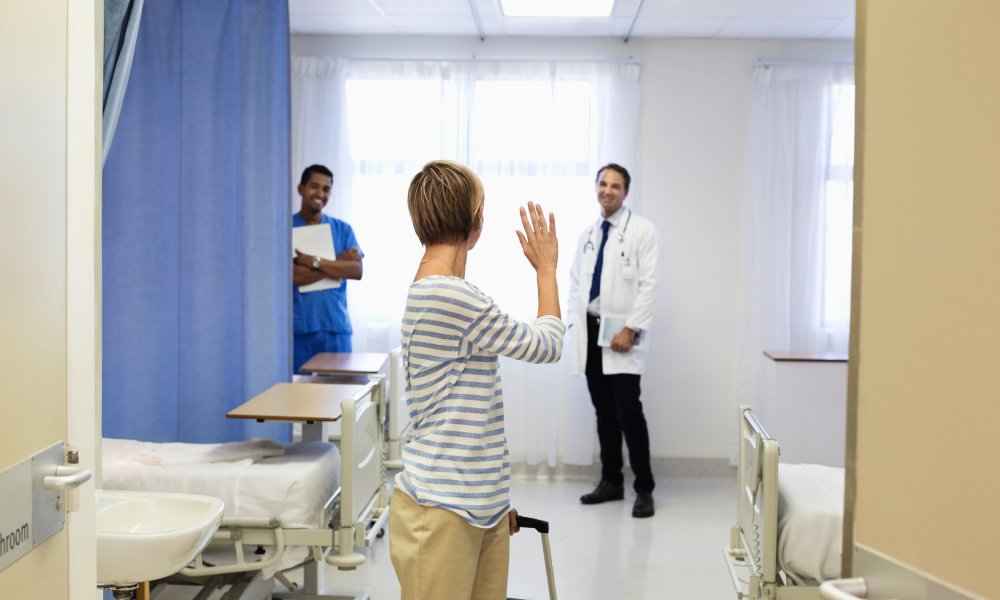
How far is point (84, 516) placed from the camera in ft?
5.03

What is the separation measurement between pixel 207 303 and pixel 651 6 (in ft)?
8.43

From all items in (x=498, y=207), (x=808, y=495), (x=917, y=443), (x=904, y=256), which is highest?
(x=498, y=207)

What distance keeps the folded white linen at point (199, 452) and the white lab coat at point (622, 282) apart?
6.52 ft

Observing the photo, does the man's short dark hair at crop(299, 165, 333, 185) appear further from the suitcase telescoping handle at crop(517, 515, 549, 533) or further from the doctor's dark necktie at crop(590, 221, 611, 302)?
the suitcase telescoping handle at crop(517, 515, 549, 533)

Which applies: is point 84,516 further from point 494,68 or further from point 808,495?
point 494,68

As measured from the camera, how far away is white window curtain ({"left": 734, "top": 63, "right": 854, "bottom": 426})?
203 inches

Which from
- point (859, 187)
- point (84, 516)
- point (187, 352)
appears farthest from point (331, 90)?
point (859, 187)

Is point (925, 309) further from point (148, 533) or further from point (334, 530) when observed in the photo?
point (334, 530)

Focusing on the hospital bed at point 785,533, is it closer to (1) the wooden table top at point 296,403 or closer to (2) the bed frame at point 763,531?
(2) the bed frame at point 763,531

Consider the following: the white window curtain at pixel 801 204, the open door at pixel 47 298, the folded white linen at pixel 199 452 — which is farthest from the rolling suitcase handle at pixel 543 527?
the white window curtain at pixel 801 204

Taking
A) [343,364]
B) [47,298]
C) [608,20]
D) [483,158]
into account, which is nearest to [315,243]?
[343,364]

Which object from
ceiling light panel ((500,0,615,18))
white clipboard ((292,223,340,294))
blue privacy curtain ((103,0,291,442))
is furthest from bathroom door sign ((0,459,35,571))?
ceiling light panel ((500,0,615,18))

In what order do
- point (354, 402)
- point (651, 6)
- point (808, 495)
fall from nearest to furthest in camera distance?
point (808, 495) → point (354, 402) → point (651, 6)

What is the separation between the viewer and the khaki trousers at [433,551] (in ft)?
5.81
